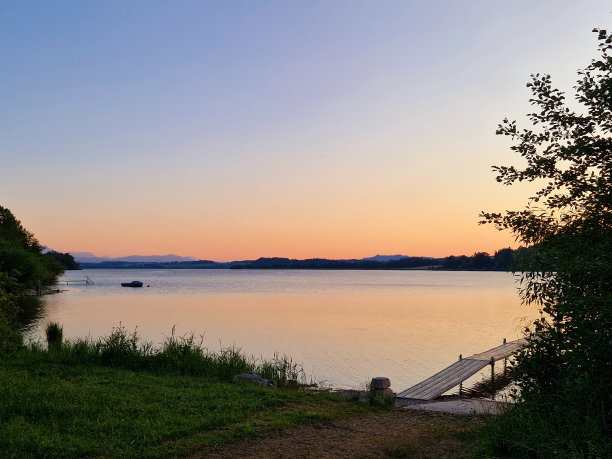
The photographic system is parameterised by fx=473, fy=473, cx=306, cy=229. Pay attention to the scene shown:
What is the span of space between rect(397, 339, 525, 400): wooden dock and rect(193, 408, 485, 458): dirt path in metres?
4.69

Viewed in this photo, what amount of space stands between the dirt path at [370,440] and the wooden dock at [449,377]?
4689mm

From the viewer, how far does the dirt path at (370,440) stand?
→ 7516 millimetres

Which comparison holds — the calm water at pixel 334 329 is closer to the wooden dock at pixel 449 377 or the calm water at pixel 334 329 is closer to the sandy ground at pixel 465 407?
the wooden dock at pixel 449 377

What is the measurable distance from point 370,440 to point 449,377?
11.1 metres

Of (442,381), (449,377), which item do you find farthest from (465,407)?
(449,377)

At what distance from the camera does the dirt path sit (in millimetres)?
7516

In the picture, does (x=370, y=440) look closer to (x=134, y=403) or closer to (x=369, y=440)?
(x=369, y=440)

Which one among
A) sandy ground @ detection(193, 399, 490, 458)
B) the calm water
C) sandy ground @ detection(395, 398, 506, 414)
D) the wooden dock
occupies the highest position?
sandy ground @ detection(193, 399, 490, 458)

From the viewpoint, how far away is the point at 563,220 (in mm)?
7254

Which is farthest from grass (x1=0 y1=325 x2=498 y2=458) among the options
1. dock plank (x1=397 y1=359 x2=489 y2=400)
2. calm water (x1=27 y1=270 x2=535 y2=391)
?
calm water (x1=27 y1=270 x2=535 y2=391)

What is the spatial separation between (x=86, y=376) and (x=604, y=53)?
12686mm

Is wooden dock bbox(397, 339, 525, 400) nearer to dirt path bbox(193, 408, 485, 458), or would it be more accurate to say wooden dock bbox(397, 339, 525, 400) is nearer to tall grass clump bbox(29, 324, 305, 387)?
tall grass clump bbox(29, 324, 305, 387)

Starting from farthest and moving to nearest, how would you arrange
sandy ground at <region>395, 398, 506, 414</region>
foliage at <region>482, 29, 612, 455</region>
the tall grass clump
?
the tall grass clump < sandy ground at <region>395, 398, 506, 414</region> < foliage at <region>482, 29, 612, 455</region>

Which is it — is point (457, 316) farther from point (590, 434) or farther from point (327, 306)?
point (590, 434)
